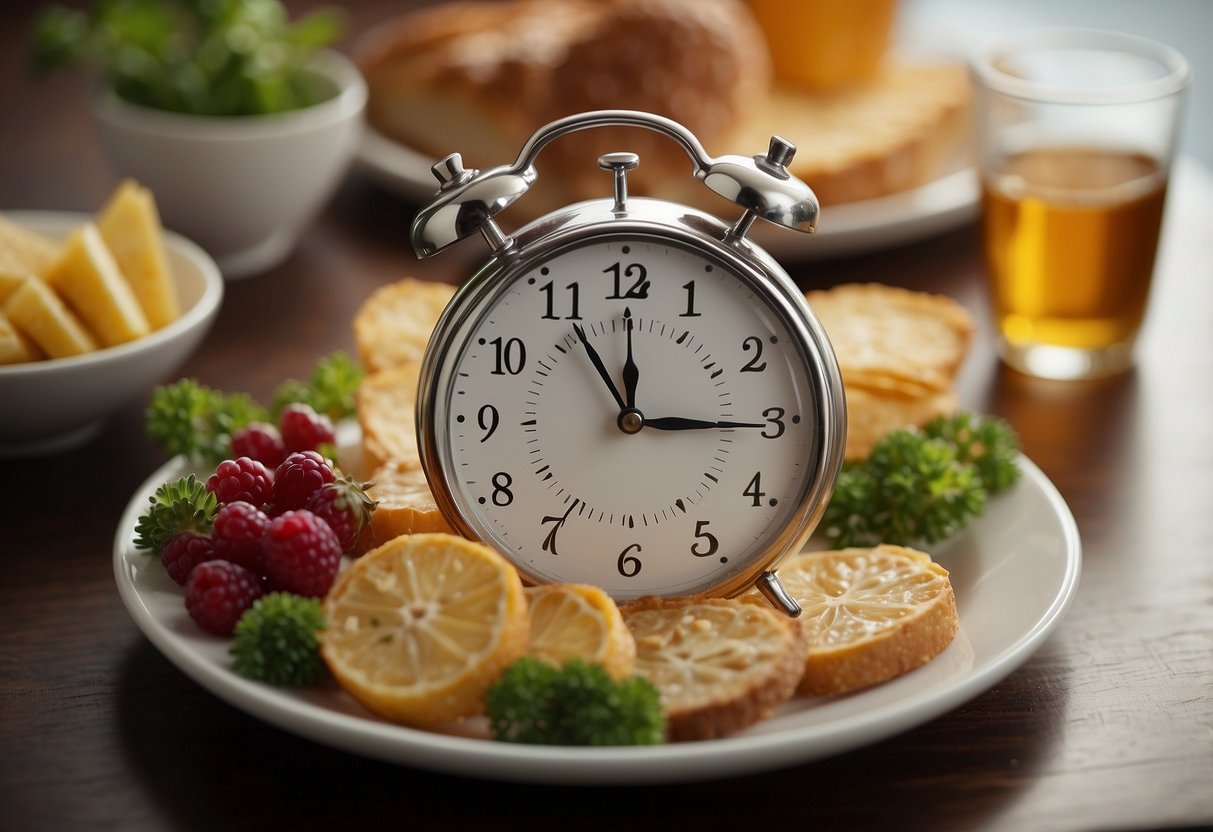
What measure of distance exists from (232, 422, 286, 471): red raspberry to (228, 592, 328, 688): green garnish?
0.45m

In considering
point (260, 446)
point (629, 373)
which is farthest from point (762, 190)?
point (260, 446)

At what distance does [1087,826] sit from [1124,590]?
23.0 inches

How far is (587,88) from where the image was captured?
306cm

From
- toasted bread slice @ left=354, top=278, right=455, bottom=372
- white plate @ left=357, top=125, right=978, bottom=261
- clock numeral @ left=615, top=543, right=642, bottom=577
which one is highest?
clock numeral @ left=615, top=543, right=642, bottom=577

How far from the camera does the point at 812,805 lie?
4.76 feet

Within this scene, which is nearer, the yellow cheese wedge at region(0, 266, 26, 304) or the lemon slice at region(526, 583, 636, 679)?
the lemon slice at region(526, 583, 636, 679)

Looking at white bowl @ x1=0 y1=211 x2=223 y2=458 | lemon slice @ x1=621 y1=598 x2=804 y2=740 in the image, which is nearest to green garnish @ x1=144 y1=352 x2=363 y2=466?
white bowl @ x1=0 y1=211 x2=223 y2=458

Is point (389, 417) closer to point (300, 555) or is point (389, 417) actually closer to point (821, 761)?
point (300, 555)

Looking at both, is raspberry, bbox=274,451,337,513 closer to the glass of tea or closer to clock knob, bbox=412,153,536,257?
clock knob, bbox=412,153,536,257

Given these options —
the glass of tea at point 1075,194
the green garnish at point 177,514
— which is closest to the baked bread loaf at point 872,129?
the glass of tea at point 1075,194

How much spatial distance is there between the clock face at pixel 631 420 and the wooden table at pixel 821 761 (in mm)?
299

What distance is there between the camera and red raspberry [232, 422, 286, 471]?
1906 millimetres

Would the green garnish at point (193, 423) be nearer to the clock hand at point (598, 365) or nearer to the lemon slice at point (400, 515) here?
the lemon slice at point (400, 515)

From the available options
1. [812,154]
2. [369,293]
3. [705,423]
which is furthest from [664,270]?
[812,154]
